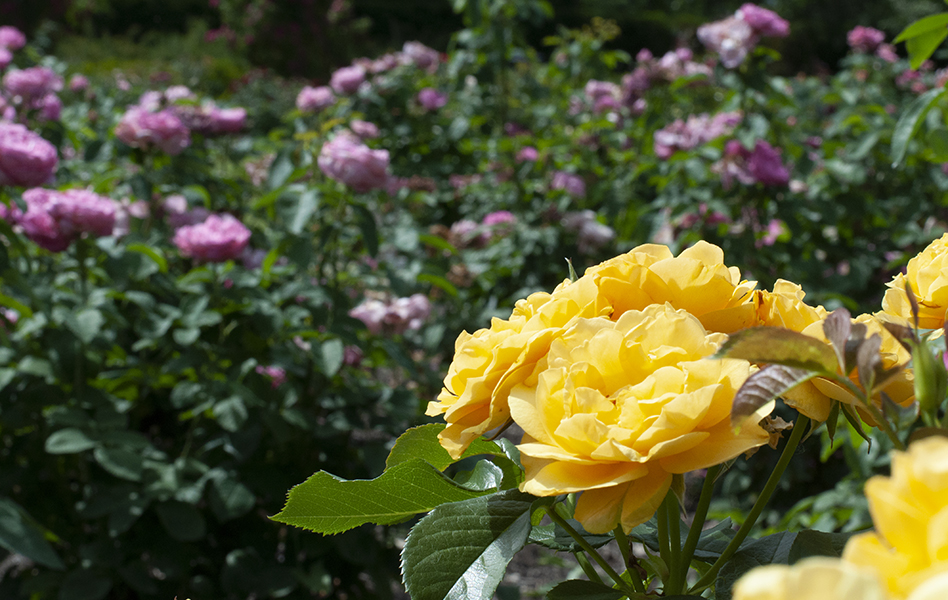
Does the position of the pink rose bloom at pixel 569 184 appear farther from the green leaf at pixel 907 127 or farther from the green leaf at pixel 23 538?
the green leaf at pixel 23 538

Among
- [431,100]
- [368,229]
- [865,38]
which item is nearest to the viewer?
[368,229]

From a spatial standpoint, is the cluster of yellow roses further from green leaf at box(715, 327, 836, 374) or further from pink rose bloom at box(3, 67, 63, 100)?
pink rose bloom at box(3, 67, 63, 100)

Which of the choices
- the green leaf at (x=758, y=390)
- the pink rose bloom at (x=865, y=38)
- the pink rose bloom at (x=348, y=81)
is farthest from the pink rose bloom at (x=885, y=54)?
the green leaf at (x=758, y=390)

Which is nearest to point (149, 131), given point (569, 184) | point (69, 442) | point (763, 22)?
point (69, 442)

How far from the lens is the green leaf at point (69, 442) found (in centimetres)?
144

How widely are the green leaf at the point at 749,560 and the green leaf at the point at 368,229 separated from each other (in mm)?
1424

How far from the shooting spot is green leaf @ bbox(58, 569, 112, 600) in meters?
1.51

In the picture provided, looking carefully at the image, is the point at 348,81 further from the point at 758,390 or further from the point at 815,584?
the point at 815,584

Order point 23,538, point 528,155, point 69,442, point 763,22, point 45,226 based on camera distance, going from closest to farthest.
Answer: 1. point 23,538
2. point 69,442
3. point 45,226
4. point 763,22
5. point 528,155

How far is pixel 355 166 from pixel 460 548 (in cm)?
142

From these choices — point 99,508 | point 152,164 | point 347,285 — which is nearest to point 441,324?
point 347,285

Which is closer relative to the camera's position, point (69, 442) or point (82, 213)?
point (69, 442)

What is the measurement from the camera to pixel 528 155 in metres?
3.09

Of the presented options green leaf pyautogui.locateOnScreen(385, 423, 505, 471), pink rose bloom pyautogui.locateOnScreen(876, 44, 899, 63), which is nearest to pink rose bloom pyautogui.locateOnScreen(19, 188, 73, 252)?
green leaf pyautogui.locateOnScreen(385, 423, 505, 471)
